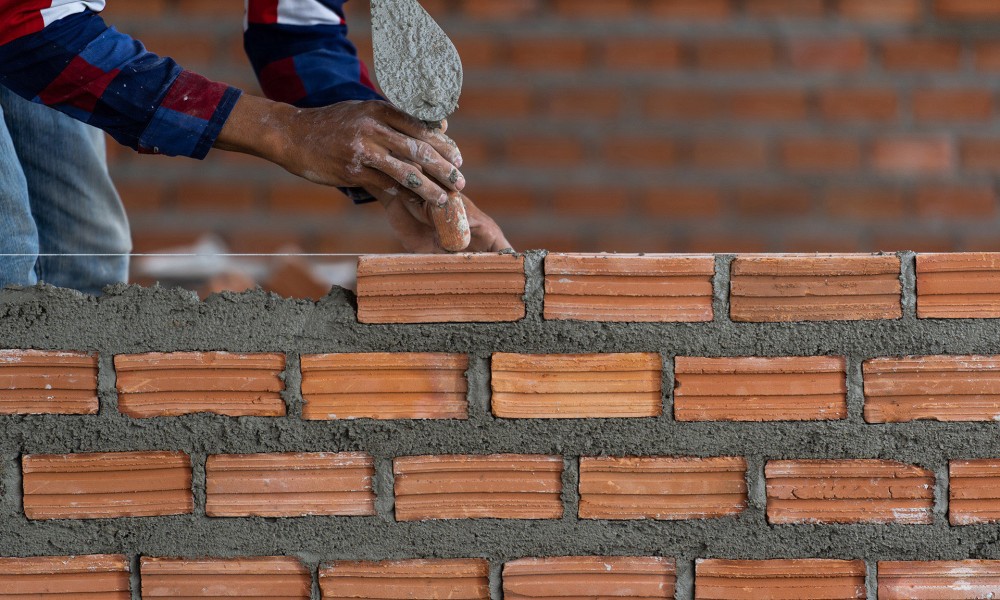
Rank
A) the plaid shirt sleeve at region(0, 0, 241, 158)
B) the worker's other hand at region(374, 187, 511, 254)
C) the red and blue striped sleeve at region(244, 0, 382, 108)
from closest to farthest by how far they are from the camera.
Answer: the plaid shirt sleeve at region(0, 0, 241, 158) → the worker's other hand at region(374, 187, 511, 254) → the red and blue striped sleeve at region(244, 0, 382, 108)

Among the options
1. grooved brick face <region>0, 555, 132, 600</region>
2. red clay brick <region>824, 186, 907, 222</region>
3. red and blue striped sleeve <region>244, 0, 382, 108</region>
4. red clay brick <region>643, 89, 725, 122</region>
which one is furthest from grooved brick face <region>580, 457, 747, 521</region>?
red clay brick <region>824, 186, 907, 222</region>

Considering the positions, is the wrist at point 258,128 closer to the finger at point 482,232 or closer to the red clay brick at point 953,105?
the finger at point 482,232

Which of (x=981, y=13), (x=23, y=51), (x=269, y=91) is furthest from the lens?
(x=981, y=13)

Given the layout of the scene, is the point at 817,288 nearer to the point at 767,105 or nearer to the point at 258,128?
the point at 258,128

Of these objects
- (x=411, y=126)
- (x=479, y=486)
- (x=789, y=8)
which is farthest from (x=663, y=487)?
(x=789, y=8)

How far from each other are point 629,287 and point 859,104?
120 inches

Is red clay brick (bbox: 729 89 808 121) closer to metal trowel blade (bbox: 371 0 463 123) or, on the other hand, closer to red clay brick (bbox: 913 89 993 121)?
red clay brick (bbox: 913 89 993 121)

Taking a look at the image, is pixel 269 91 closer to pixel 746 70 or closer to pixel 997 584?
pixel 997 584

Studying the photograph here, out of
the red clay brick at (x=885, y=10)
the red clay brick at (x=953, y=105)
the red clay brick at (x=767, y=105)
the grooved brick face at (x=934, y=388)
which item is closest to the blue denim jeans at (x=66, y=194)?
the grooved brick face at (x=934, y=388)

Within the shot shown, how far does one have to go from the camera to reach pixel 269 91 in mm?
1928

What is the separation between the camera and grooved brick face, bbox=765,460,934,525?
1.40 metres

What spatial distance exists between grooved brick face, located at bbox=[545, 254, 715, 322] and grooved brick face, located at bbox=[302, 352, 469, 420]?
178mm

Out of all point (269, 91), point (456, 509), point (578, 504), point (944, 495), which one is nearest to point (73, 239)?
point (269, 91)

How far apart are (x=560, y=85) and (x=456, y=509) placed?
9.56ft
